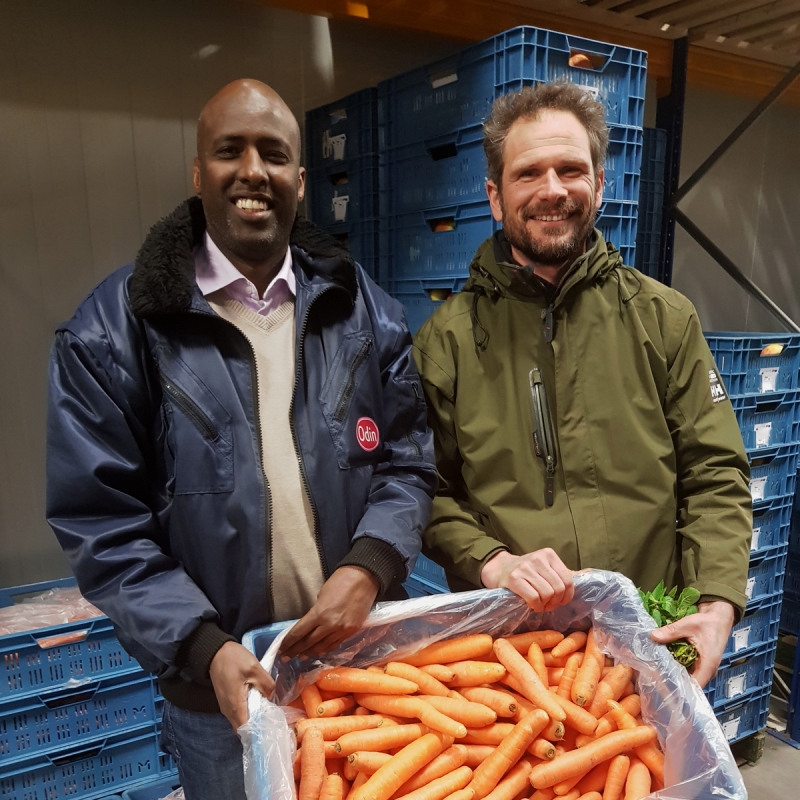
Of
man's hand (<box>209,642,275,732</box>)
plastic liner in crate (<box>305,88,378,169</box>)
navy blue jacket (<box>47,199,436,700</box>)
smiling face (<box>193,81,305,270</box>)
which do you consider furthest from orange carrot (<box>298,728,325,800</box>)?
plastic liner in crate (<box>305,88,378,169</box>)

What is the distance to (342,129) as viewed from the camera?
271 cm

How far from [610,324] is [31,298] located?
2.13 metres

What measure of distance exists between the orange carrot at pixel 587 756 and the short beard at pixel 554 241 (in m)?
0.90

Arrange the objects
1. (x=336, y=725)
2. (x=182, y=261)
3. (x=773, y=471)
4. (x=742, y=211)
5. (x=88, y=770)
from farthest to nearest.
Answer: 1. (x=742, y=211)
2. (x=773, y=471)
3. (x=88, y=770)
4. (x=182, y=261)
5. (x=336, y=725)

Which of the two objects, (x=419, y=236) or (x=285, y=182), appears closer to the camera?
(x=285, y=182)

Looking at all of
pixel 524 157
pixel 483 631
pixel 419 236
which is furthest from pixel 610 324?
pixel 419 236

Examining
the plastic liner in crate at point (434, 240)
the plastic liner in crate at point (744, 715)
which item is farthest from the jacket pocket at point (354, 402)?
the plastic liner in crate at point (744, 715)

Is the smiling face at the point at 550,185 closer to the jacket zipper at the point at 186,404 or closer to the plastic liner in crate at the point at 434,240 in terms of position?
the plastic liner in crate at the point at 434,240

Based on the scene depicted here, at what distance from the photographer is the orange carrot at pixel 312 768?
0.99 metres

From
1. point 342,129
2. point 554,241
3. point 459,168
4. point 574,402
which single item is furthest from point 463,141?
point 574,402

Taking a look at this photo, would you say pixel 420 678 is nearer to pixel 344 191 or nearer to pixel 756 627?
pixel 344 191

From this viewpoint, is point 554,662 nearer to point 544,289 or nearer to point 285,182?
point 544,289

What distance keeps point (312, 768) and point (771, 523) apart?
2.43 metres

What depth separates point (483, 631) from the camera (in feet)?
4.19
